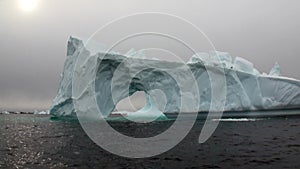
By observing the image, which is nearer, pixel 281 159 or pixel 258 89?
pixel 281 159

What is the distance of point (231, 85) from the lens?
3334 centimetres

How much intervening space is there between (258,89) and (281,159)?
23478 millimetres

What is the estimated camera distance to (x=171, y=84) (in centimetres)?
3472

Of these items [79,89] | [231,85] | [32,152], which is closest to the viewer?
[32,152]

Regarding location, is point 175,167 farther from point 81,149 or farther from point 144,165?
point 81,149

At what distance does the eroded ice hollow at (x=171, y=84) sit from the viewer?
3016 centimetres

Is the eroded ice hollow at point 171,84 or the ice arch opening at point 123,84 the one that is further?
the ice arch opening at point 123,84

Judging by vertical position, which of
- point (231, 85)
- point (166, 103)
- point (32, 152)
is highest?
point (231, 85)

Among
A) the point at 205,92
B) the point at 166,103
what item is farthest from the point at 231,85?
the point at 166,103

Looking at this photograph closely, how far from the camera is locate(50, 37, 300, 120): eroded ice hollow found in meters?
30.2

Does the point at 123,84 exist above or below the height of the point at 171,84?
below

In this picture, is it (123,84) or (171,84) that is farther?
(171,84)

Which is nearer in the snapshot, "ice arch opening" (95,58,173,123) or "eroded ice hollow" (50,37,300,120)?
"eroded ice hollow" (50,37,300,120)

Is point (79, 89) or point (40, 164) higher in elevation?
point (79, 89)
